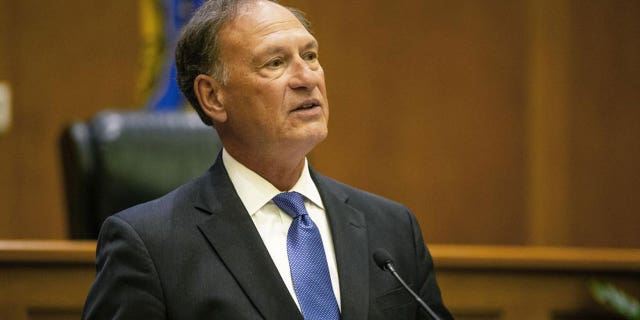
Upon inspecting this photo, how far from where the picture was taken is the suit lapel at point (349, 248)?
169 cm

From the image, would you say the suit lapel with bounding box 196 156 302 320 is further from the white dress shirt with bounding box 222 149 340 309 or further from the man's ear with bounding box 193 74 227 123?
the man's ear with bounding box 193 74 227 123

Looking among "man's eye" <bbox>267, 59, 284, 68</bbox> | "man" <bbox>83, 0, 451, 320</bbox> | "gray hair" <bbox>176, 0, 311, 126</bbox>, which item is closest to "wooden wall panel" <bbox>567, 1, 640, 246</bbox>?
"man" <bbox>83, 0, 451, 320</bbox>

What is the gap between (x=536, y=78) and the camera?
4.05m

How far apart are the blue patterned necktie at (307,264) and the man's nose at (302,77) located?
0.71ft

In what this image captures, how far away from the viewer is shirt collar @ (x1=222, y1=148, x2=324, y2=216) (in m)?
1.76

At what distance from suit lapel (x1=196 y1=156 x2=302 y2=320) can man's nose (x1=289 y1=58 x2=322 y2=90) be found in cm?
24

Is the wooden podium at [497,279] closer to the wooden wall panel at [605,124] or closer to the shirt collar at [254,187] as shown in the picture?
the shirt collar at [254,187]

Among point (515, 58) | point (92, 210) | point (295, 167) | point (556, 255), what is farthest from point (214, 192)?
Result: point (515, 58)

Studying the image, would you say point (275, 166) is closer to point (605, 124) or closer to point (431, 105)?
point (431, 105)

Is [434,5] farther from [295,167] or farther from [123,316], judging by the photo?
[123,316]

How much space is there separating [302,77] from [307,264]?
1.17ft

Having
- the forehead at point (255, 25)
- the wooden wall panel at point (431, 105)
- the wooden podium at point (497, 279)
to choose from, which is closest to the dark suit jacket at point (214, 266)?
the forehead at point (255, 25)

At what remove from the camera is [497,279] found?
2471 millimetres

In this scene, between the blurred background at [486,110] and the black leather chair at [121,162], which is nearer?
the black leather chair at [121,162]
